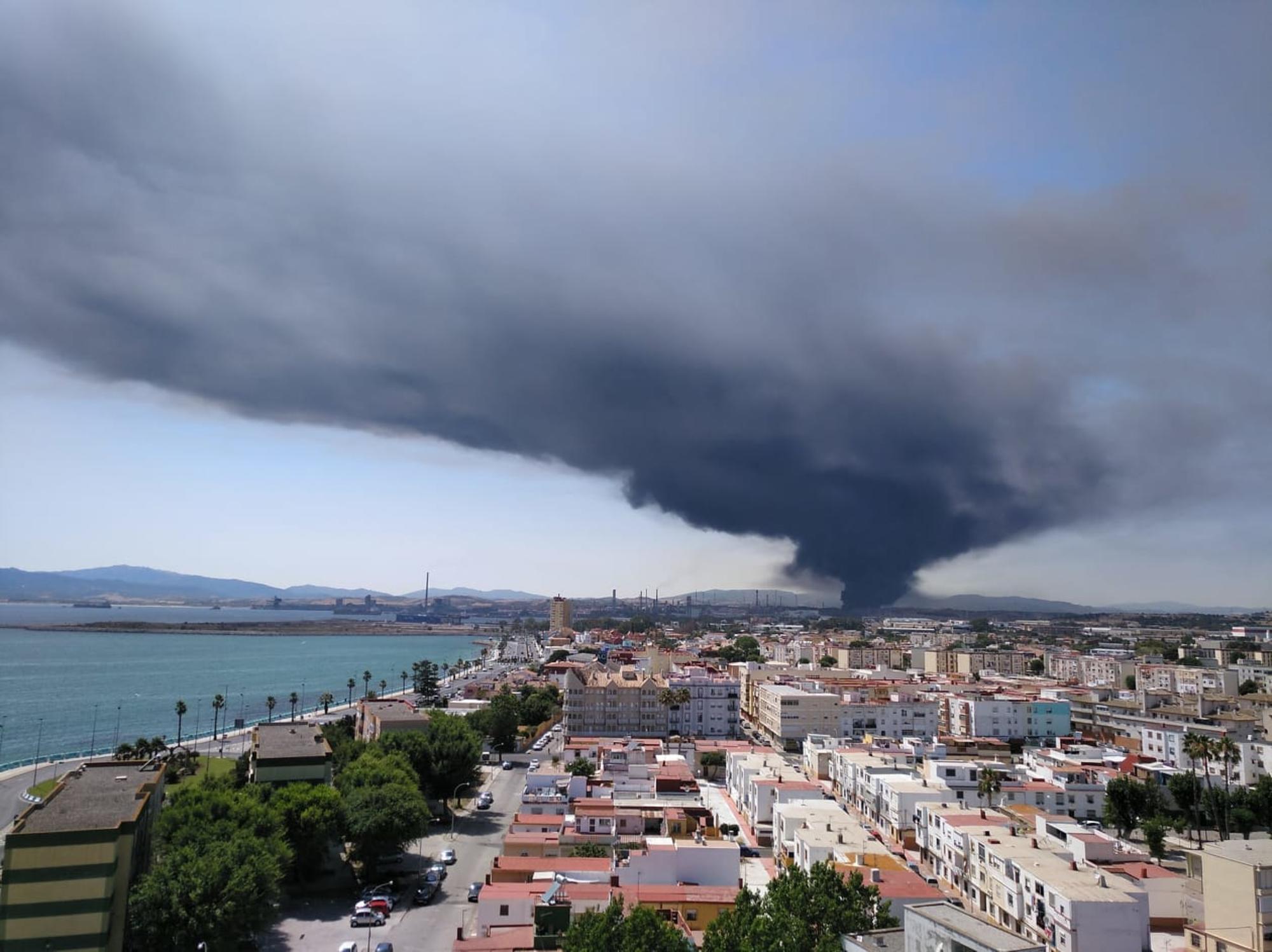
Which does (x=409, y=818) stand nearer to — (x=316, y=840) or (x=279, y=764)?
(x=316, y=840)

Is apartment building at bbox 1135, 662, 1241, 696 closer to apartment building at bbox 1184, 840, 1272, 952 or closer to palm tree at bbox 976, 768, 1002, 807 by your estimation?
palm tree at bbox 976, 768, 1002, 807

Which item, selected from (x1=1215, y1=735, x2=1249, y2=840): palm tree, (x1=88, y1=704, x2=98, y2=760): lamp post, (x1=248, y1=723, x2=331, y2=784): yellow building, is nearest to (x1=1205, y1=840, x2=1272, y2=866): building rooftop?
(x1=1215, y1=735, x2=1249, y2=840): palm tree

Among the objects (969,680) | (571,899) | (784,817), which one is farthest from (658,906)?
(969,680)

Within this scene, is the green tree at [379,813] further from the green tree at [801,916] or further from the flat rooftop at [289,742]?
the green tree at [801,916]

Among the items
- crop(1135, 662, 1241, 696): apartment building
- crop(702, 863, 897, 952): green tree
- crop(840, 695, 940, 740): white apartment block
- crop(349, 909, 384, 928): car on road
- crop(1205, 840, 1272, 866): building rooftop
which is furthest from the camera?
crop(1135, 662, 1241, 696): apartment building

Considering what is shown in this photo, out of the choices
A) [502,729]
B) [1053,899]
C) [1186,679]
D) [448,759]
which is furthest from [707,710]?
[1186,679]

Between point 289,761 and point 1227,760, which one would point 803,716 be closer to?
point 1227,760
